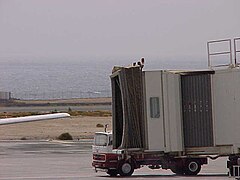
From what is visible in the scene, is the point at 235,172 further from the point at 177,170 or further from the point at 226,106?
the point at 177,170

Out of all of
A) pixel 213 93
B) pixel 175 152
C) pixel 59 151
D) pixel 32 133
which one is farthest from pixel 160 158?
pixel 32 133

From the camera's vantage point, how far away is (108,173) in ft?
153

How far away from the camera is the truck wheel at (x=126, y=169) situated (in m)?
45.1

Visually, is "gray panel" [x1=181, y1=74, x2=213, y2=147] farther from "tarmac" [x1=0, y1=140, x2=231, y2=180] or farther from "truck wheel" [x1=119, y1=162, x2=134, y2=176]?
"truck wheel" [x1=119, y1=162, x2=134, y2=176]

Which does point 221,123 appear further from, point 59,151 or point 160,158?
point 59,151

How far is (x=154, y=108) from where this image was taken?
4091cm

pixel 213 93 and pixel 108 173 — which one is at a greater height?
pixel 213 93

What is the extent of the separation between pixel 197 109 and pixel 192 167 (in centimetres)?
454

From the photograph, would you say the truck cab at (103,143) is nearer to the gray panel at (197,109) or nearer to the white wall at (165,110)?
the white wall at (165,110)

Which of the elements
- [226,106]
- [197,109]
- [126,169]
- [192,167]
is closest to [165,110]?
[197,109]

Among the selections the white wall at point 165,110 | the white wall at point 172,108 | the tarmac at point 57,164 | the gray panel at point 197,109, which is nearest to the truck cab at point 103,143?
the tarmac at point 57,164

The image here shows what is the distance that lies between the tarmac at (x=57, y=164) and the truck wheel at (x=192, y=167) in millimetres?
432

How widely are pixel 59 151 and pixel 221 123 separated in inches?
1335

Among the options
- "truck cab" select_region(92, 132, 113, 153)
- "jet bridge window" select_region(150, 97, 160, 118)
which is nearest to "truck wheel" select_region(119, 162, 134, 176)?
"truck cab" select_region(92, 132, 113, 153)
